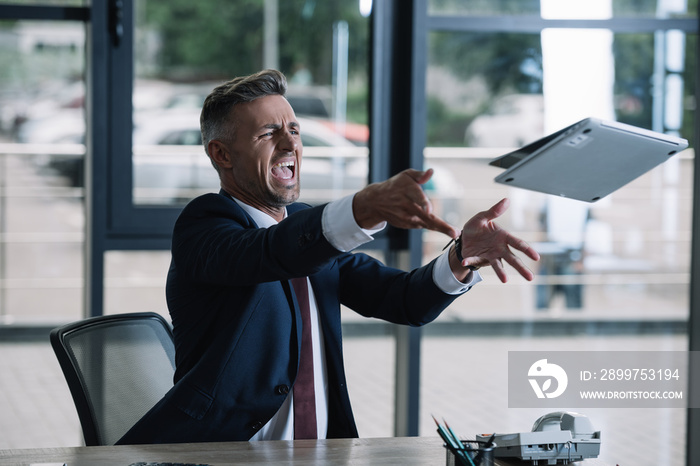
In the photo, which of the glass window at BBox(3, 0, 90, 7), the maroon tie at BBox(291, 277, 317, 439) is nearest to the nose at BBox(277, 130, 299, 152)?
the maroon tie at BBox(291, 277, 317, 439)

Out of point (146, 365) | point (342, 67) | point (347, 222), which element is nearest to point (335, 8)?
point (342, 67)

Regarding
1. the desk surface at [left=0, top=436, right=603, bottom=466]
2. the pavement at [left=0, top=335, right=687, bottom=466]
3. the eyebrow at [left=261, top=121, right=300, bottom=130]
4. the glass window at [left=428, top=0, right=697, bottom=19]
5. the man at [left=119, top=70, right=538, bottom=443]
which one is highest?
the glass window at [left=428, top=0, right=697, bottom=19]

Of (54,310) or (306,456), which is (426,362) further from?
(306,456)

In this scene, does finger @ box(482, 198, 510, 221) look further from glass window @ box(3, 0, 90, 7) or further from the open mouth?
glass window @ box(3, 0, 90, 7)

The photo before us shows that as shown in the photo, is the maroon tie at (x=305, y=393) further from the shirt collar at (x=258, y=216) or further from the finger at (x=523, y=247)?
the finger at (x=523, y=247)

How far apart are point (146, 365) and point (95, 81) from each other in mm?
1183

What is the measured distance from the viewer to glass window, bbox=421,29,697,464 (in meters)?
3.41

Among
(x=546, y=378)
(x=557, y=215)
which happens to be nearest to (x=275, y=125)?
(x=557, y=215)

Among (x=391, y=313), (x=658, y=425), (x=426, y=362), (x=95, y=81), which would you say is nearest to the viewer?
(x=391, y=313)

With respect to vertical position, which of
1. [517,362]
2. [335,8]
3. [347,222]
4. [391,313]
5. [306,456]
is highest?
[335,8]

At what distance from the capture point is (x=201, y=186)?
3.18 m

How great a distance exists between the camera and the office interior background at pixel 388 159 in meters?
3.07

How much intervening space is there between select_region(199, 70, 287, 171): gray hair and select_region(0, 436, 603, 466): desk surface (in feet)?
2.28

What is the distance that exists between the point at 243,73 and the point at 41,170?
2.83 feet
